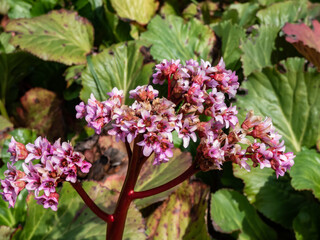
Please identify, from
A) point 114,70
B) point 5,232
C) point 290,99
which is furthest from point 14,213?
point 290,99

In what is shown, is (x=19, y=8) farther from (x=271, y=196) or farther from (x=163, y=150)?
(x=163, y=150)

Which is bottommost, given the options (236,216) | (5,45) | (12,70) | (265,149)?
(236,216)

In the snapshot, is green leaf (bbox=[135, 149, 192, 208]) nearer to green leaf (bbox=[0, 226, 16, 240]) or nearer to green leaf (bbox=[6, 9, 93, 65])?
green leaf (bbox=[0, 226, 16, 240])

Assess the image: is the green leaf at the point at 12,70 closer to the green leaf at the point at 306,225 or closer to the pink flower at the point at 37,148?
the pink flower at the point at 37,148

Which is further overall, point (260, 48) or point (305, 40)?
point (260, 48)

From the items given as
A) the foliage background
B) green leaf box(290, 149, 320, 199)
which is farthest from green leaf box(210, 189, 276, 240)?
green leaf box(290, 149, 320, 199)

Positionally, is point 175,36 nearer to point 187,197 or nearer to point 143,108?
point 187,197
